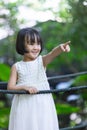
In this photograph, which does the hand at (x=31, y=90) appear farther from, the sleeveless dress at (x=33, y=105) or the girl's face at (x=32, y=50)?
the girl's face at (x=32, y=50)

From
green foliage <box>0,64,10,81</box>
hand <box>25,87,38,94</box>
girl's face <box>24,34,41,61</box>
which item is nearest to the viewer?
hand <box>25,87,38,94</box>

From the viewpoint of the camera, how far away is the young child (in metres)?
1.75

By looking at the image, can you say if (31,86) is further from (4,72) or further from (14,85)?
(4,72)

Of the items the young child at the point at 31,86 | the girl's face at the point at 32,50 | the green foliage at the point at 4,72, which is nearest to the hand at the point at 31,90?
the young child at the point at 31,86

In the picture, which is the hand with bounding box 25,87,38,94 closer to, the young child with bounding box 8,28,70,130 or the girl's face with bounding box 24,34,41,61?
the young child with bounding box 8,28,70,130

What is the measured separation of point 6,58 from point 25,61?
3769 millimetres

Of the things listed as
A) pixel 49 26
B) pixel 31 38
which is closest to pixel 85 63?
pixel 49 26

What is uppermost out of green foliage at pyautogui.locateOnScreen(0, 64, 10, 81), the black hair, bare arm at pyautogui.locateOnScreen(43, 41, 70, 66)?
green foliage at pyautogui.locateOnScreen(0, 64, 10, 81)

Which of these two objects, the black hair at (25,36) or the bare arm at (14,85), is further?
the black hair at (25,36)

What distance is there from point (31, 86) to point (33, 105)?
83 millimetres

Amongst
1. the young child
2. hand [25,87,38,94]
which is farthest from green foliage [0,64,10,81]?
hand [25,87,38,94]

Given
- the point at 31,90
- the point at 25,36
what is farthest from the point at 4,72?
the point at 31,90

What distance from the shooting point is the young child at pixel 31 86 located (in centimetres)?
175

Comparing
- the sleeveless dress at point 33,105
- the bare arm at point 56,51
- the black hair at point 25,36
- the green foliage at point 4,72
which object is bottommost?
the sleeveless dress at point 33,105
